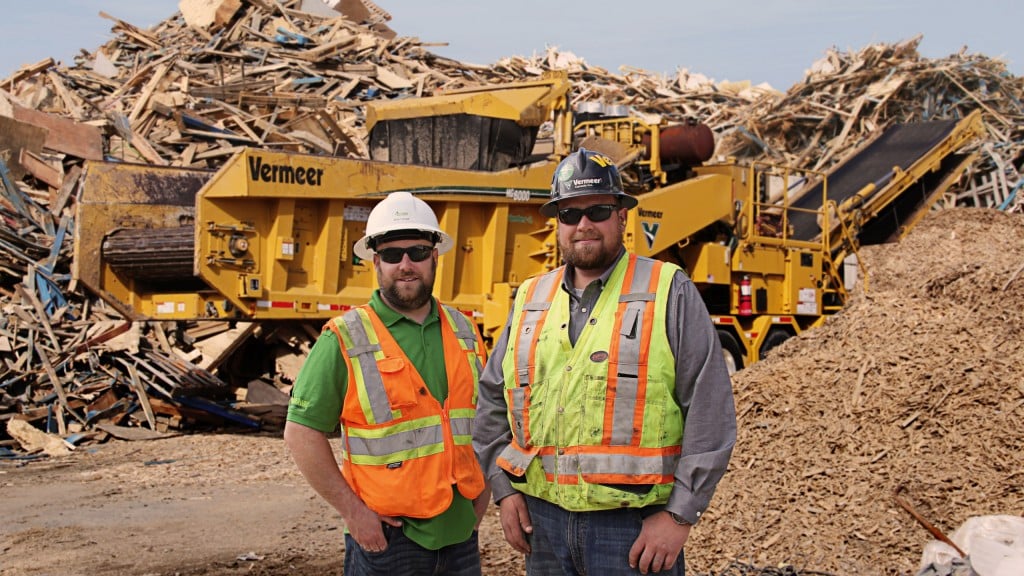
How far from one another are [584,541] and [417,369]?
30.4 inches

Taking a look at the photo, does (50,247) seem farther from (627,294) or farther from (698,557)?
(627,294)

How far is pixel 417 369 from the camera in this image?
3.16 meters

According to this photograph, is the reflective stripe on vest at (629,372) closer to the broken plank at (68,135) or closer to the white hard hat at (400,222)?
the white hard hat at (400,222)

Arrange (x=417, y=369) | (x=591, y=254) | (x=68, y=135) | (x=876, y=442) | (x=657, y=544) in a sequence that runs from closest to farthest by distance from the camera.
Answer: (x=657, y=544), (x=591, y=254), (x=417, y=369), (x=876, y=442), (x=68, y=135)

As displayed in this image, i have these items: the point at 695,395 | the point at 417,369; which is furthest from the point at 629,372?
the point at 417,369

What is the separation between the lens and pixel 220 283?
8.41 meters

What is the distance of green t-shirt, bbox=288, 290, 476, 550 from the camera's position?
3.01m

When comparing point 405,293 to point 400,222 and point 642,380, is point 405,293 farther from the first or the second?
point 642,380

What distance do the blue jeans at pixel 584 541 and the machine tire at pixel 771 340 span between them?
956 centimetres

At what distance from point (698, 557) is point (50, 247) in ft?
30.1

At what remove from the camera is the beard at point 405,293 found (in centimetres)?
318

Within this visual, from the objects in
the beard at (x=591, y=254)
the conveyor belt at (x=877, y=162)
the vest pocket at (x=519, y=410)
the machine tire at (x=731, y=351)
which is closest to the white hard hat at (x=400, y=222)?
the beard at (x=591, y=254)

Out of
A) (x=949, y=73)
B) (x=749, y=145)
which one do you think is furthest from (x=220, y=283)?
(x=949, y=73)

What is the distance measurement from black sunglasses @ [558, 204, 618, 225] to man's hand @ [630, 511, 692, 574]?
0.86 meters
